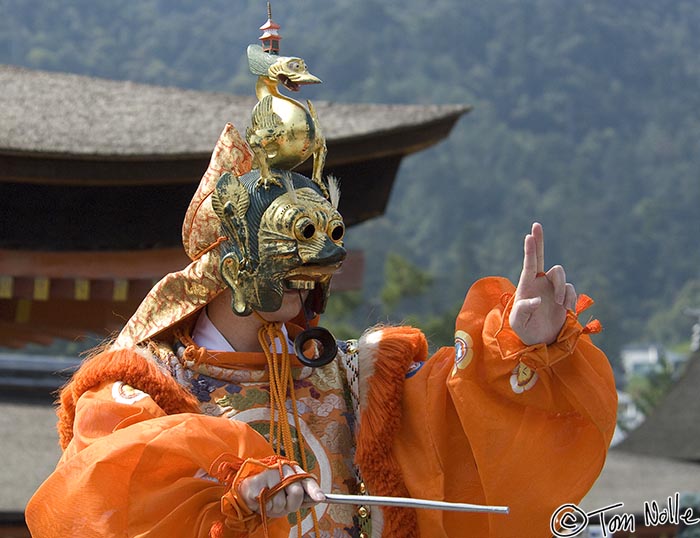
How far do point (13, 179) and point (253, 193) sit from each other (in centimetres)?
298

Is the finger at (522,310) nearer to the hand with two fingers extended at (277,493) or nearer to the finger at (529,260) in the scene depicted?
the finger at (529,260)

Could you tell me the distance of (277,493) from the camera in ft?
7.78

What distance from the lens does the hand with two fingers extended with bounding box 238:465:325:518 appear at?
7.78 ft

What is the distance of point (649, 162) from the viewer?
228ft

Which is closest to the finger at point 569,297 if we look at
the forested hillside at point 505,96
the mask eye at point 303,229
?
the mask eye at point 303,229

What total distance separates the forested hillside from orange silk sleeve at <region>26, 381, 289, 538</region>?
→ 156 ft

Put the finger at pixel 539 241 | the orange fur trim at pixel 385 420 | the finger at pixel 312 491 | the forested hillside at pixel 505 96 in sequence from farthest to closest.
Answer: the forested hillside at pixel 505 96
the orange fur trim at pixel 385 420
the finger at pixel 539 241
the finger at pixel 312 491

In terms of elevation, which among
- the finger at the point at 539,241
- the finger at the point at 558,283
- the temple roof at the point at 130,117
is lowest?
the temple roof at the point at 130,117

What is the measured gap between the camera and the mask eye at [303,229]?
2.70 metres

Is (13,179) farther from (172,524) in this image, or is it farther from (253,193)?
(172,524)

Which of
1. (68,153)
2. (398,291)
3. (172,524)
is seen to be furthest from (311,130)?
(398,291)

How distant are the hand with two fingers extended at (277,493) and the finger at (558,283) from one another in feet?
2.19

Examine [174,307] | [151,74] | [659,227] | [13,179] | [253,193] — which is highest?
[253,193]

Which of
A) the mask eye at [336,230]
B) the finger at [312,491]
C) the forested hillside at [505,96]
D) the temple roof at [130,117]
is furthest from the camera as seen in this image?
the forested hillside at [505,96]
